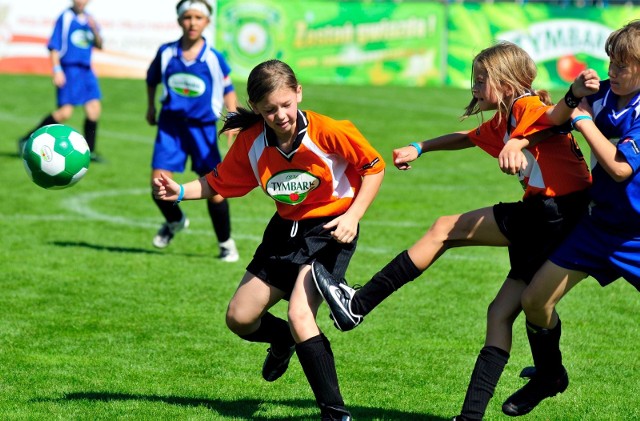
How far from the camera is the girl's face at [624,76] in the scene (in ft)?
14.1

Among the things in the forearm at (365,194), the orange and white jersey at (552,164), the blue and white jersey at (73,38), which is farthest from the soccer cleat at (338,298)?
the blue and white jersey at (73,38)

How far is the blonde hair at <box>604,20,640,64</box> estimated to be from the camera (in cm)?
424

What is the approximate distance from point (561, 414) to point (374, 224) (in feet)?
17.7

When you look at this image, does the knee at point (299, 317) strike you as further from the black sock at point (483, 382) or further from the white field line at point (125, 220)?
the white field line at point (125, 220)

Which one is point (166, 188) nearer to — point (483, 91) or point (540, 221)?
point (483, 91)

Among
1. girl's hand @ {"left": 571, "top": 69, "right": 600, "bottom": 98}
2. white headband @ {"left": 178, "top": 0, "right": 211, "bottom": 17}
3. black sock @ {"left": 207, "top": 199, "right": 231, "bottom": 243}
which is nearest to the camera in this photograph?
girl's hand @ {"left": 571, "top": 69, "right": 600, "bottom": 98}

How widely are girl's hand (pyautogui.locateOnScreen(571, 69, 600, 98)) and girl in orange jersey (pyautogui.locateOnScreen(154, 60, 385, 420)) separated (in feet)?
3.52

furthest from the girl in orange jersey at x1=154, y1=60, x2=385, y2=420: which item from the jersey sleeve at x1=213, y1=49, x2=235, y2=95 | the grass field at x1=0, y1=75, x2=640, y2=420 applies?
the jersey sleeve at x1=213, y1=49, x2=235, y2=95

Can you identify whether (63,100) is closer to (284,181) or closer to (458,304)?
(458,304)

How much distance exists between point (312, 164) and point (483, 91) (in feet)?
2.88

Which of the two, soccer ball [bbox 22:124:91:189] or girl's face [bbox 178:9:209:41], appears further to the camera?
girl's face [bbox 178:9:209:41]

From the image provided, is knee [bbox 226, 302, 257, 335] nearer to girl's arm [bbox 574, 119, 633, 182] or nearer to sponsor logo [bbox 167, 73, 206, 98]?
girl's arm [bbox 574, 119, 633, 182]

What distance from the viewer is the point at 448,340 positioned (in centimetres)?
656

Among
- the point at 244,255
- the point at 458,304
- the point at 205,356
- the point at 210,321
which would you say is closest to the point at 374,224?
A: the point at 244,255
